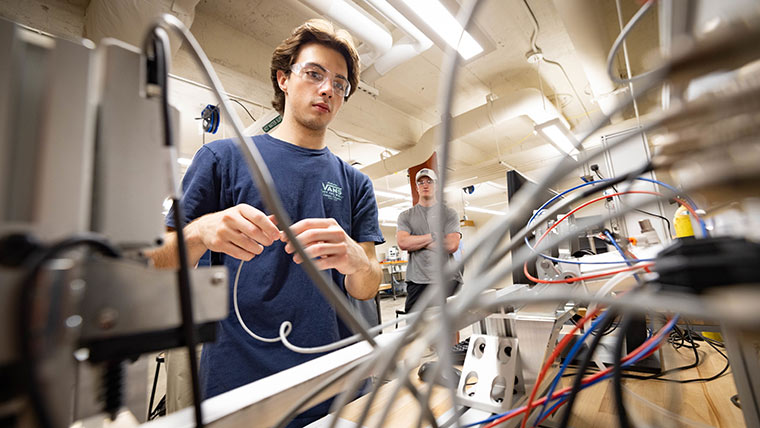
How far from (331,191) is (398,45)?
1.57m

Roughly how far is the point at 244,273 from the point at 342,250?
0.38 m

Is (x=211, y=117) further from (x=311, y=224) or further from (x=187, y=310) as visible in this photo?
(x=187, y=310)

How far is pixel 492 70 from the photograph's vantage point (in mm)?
3234

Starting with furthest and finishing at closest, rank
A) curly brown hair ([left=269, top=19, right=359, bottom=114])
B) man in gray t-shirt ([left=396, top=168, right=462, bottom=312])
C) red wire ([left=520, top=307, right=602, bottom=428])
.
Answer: man in gray t-shirt ([left=396, top=168, right=462, bottom=312]), curly brown hair ([left=269, top=19, right=359, bottom=114]), red wire ([left=520, top=307, right=602, bottom=428])

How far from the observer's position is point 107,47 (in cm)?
24

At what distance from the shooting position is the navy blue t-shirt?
0.75 metres

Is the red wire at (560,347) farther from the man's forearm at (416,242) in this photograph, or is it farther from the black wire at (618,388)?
the man's forearm at (416,242)

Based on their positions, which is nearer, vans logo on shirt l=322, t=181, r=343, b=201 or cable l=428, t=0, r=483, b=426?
cable l=428, t=0, r=483, b=426

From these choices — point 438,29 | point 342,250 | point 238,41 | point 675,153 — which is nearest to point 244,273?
point 342,250

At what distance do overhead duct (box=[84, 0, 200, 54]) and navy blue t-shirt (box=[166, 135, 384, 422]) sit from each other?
1238 millimetres

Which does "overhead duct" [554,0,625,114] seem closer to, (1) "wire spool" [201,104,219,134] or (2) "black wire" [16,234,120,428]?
(2) "black wire" [16,234,120,428]

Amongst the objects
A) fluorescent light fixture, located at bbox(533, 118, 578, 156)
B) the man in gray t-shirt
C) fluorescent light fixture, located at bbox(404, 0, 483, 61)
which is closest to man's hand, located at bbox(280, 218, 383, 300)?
fluorescent light fixture, located at bbox(404, 0, 483, 61)

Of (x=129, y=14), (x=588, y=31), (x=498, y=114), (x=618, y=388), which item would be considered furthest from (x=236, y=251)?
(x=498, y=114)

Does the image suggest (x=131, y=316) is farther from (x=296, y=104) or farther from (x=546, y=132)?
(x=546, y=132)
